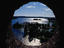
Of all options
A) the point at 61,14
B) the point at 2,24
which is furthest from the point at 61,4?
the point at 2,24

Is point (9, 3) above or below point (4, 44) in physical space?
above

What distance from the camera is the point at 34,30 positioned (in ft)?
58.4

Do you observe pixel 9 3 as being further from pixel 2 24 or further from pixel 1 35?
pixel 1 35

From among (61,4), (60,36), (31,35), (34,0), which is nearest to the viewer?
(61,4)

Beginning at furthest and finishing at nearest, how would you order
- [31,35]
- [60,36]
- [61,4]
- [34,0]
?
[31,35] < [34,0] < [60,36] < [61,4]

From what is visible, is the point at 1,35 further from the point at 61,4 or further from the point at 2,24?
the point at 61,4

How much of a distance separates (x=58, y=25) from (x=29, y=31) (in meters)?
14.6

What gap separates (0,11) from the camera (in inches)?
124

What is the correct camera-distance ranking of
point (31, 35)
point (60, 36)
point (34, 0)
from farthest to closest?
point (31, 35)
point (34, 0)
point (60, 36)

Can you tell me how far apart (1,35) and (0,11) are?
568 mm

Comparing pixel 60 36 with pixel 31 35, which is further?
pixel 31 35

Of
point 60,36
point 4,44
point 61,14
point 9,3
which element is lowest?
point 4,44

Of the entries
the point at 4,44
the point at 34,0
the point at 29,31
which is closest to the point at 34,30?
the point at 29,31

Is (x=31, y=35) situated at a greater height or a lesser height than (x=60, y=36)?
lesser
